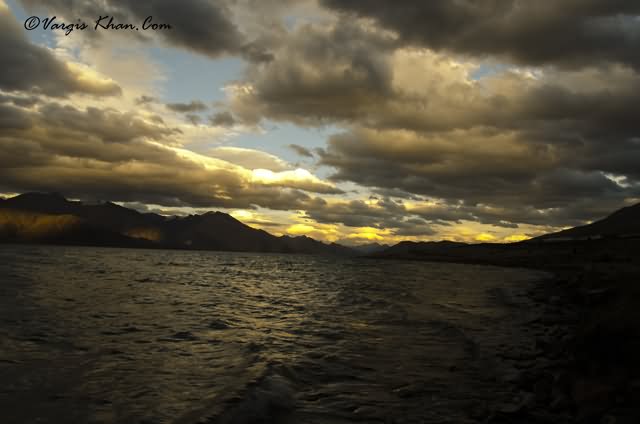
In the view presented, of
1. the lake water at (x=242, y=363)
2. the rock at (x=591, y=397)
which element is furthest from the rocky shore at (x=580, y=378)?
the lake water at (x=242, y=363)

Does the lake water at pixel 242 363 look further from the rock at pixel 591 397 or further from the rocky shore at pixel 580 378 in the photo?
the rock at pixel 591 397

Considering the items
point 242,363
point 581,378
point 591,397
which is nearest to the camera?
point 591,397

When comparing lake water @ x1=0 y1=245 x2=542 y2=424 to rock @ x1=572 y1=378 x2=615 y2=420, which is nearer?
rock @ x1=572 y1=378 x2=615 y2=420

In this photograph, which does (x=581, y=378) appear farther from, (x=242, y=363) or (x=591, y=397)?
(x=242, y=363)

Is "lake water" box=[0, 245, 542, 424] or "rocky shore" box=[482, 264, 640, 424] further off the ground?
"rocky shore" box=[482, 264, 640, 424]

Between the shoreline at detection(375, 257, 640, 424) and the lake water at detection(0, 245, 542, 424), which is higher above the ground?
the shoreline at detection(375, 257, 640, 424)

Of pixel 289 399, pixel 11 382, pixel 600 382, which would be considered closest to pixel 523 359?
pixel 600 382

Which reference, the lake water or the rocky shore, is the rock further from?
the lake water

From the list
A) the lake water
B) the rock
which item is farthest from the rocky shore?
the lake water

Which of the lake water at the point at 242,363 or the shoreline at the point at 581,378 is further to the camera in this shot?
the lake water at the point at 242,363

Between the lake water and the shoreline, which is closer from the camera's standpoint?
the shoreline

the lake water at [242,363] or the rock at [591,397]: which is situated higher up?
the rock at [591,397]

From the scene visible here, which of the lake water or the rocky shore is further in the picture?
the lake water

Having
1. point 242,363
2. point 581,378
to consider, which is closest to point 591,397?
point 581,378
